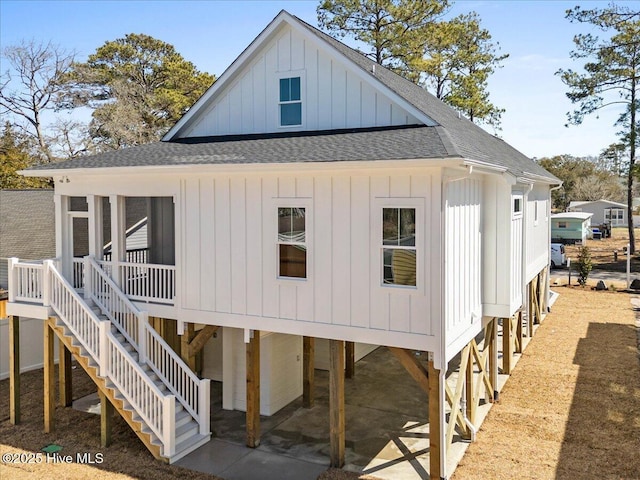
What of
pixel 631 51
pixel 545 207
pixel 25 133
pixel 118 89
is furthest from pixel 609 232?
pixel 25 133

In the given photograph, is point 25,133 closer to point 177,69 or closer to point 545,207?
point 177,69

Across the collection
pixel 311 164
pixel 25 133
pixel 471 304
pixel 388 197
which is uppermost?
pixel 25 133

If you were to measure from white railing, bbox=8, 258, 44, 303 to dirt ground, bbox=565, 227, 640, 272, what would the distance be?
104 ft

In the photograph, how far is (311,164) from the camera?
911 centimetres

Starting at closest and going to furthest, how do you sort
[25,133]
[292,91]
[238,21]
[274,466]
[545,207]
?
[274,466] → [292,91] → [238,21] → [545,207] → [25,133]

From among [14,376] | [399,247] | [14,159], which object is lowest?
[14,376]

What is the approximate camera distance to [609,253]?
138 ft

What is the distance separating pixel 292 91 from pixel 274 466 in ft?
25.8

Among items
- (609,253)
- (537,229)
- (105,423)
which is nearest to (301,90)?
(105,423)

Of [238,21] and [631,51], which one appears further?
[631,51]

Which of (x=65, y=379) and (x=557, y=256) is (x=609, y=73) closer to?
(x=557, y=256)

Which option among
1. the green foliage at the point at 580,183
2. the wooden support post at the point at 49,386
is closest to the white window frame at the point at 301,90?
the wooden support post at the point at 49,386

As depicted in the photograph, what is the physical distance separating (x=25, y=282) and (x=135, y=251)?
10.8 ft

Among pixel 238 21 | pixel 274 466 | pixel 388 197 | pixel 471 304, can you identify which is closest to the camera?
pixel 388 197
